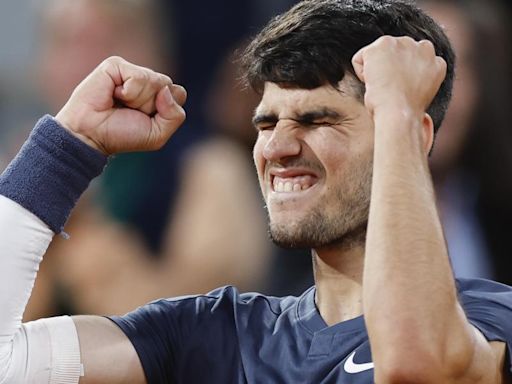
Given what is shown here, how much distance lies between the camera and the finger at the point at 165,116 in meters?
2.95

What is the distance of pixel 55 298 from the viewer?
440 cm

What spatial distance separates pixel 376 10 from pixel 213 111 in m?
2.10

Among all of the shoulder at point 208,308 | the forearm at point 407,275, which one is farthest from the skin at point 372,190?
the shoulder at point 208,308

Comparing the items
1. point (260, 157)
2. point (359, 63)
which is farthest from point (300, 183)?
point (359, 63)

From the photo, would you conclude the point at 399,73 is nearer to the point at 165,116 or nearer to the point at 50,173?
the point at 165,116

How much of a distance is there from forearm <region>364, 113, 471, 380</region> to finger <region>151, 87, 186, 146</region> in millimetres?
693

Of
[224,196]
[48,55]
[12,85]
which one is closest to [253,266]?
[224,196]

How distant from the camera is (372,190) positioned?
2.44 metres

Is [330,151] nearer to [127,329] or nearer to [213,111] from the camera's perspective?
[127,329]

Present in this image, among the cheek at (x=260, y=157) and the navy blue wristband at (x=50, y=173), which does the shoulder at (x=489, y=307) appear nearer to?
the cheek at (x=260, y=157)

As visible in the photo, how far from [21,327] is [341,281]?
2.38ft

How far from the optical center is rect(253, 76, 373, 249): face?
9.23 feet

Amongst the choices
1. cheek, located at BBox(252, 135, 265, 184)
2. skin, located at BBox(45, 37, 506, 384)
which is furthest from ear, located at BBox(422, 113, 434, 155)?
cheek, located at BBox(252, 135, 265, 184)

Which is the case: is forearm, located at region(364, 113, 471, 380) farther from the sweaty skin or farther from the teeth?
the sweaty skin
